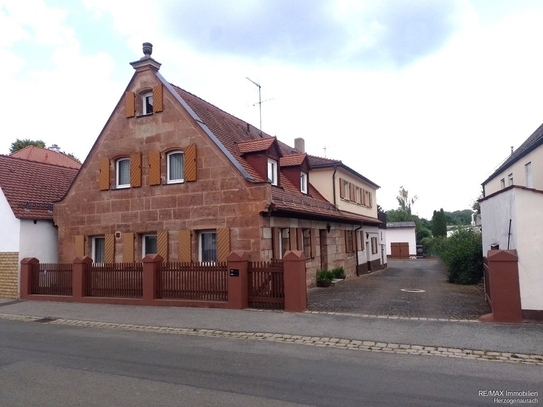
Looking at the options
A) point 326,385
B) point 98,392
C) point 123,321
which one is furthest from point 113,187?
point 326,385

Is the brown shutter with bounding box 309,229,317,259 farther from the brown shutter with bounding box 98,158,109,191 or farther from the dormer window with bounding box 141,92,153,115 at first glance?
the brown shutter with bounding box 98,158,109,191

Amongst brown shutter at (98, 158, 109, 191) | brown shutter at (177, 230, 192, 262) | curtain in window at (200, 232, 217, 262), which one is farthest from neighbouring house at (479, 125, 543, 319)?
brown shutter at (98, 158, 109, 191)

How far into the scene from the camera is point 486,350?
784 centimetres

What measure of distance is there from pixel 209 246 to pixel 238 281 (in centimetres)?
317

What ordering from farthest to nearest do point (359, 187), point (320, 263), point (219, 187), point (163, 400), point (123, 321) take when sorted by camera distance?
point (359, 187)
point (320, 263)
point (219, 187)
point (123, 321)
point (163, 400)

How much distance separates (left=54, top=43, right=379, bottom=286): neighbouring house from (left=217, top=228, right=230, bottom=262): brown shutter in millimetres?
34

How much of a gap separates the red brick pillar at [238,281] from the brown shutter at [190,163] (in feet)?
13.1

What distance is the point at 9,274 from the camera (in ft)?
56.4

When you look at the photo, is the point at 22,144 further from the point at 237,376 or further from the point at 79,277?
the point at 237,376

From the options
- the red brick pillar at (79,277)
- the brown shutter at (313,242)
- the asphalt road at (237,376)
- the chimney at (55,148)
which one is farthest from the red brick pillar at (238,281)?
the chimney at (55,148)

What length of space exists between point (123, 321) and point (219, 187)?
5397 mm

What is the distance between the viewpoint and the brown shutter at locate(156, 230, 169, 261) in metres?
15.6

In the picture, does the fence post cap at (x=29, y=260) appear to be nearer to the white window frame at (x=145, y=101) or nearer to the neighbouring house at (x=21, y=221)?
the neighbouring house at (x=21, y=221)

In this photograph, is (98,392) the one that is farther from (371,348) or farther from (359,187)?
(359,187)
